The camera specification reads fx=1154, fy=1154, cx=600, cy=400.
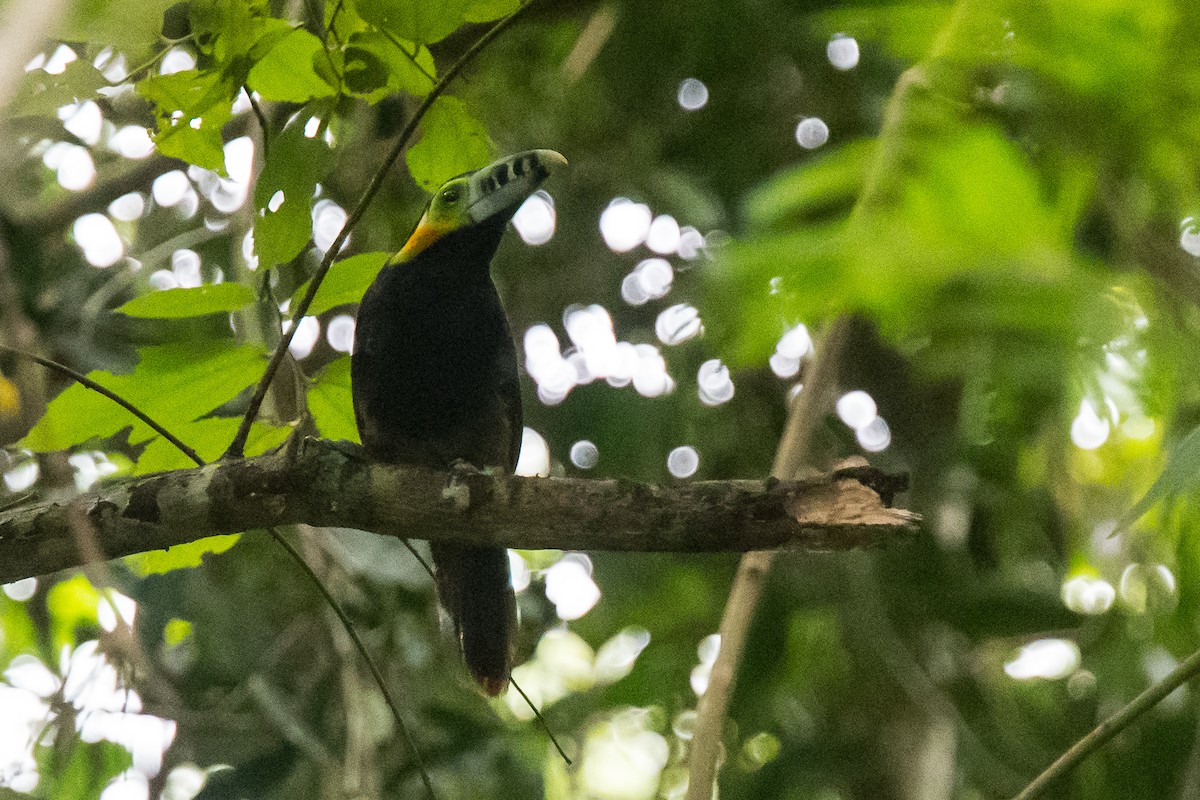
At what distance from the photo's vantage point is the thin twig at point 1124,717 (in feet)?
4.38

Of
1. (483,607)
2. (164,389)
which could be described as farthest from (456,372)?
(164,389)

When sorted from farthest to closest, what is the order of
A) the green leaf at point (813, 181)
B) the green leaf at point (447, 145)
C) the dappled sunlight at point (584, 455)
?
the dappled sunlight at point (584, 455) < the green leaf at point (447, 145) < the green leaf at point (813, 181)

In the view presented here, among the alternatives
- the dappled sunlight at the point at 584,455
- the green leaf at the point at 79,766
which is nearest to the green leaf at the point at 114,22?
the green leaf at the point at 79,766

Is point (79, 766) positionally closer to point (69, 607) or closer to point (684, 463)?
point (69, 607)

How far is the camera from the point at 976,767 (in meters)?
2.92

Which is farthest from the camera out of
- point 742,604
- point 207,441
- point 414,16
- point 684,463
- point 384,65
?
point 684,463

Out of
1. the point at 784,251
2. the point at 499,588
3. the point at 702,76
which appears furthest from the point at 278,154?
the point at 702,76

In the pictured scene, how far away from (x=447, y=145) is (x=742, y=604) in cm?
93

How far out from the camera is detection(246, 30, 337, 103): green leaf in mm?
1656

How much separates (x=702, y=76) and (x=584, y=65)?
0.48m

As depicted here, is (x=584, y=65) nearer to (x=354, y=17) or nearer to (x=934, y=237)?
(x=354, y=17)

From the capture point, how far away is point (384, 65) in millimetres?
1597

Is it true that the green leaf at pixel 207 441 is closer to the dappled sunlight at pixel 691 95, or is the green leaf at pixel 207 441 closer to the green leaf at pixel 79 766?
the green leaf at pixel 79 766

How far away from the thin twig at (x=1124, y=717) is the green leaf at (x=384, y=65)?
1.22m
